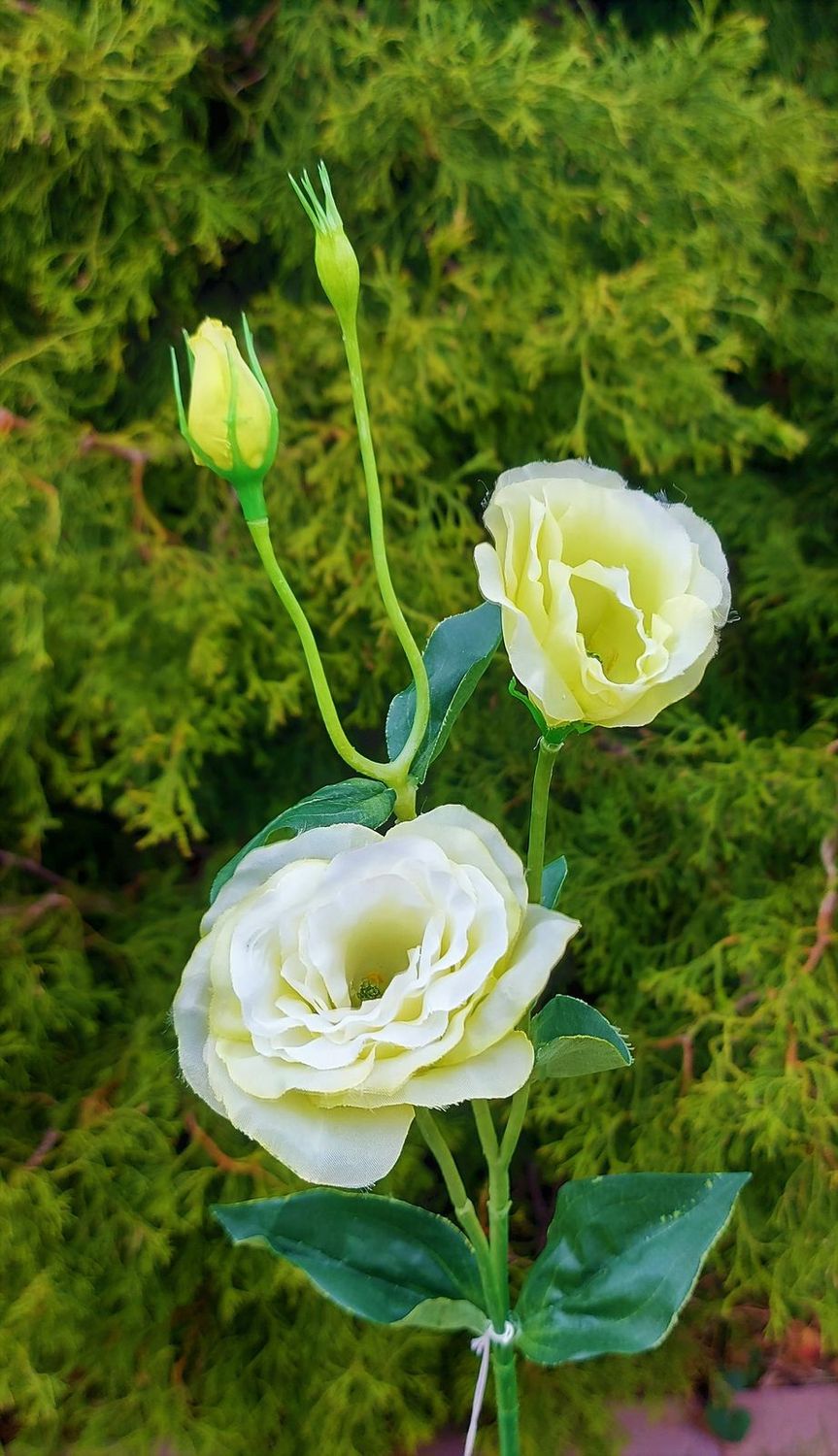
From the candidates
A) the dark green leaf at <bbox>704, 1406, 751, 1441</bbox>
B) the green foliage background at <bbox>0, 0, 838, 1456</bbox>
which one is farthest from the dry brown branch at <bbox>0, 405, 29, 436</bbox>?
the dark green leaf at <bbox>704, 1406, 751, 1441</bbox>

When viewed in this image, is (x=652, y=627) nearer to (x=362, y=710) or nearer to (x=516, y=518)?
(x=516, y=518)

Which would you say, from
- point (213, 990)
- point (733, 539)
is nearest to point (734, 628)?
point (733, 539)

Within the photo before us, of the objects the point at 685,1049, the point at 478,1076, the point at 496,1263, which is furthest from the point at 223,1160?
the point at 478,1076

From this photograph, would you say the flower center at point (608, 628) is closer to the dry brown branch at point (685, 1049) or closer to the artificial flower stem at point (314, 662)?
the artificial flower stem at point (314, 662)

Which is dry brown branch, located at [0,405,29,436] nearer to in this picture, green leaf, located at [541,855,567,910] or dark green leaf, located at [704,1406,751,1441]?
green leaf, located at [541,855,567,910]

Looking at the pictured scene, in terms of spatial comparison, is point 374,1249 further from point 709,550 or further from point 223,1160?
point 223,1160

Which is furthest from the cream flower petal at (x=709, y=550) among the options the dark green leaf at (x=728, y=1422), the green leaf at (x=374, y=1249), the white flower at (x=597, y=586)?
the dark green leaf at (x=728, y=1422)
